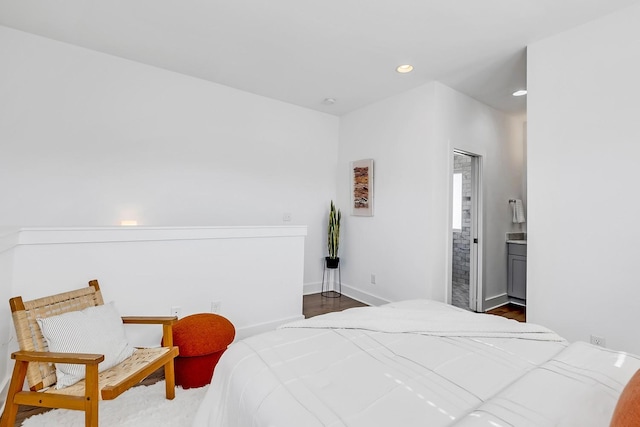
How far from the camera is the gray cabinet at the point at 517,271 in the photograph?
12.8 ft

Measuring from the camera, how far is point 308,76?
3.28 meters

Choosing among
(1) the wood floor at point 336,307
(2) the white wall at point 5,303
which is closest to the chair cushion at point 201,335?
(2) the white wall at point 5,303

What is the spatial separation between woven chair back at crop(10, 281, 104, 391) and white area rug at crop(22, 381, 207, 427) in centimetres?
32

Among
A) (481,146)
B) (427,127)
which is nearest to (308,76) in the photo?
(427,127)

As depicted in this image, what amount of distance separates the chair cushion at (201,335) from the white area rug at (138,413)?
10.5 inches

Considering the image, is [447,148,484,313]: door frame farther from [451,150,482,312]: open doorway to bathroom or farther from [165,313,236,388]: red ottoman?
[165,313,236,388]: red ottoman

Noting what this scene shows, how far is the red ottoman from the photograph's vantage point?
199 centimetres

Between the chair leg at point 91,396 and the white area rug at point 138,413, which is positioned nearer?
the chair leg at point 91,396

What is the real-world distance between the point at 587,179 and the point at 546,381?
184 centimetres

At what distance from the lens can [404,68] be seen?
3.01 meters

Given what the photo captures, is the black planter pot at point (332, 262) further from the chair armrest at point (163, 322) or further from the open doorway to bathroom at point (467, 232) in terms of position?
the chair armrest at point (163, 322)

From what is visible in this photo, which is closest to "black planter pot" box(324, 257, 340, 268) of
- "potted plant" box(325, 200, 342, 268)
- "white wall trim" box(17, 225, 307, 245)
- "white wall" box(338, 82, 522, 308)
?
"potted plant" box(325, 200, 342, 268)

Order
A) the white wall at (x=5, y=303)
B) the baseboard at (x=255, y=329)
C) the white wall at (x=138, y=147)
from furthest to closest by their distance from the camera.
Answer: the baseboard at (x=255, y=329)
the white wall at (x=138, y=147)
the white wall at (x=5, y=303)

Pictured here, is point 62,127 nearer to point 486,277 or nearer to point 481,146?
point 481,146
